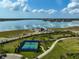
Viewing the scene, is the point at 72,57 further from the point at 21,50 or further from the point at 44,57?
the point at 21,50

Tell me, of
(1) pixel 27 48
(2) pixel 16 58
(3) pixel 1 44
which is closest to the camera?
(2) pixel 16 58

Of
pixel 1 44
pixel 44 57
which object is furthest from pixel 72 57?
pixel 1 44

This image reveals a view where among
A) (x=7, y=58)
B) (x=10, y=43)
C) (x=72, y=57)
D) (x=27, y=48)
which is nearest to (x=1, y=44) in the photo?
(x=10, y=43)

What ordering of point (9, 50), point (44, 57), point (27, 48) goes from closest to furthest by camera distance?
point (44, 57)
point (9, 50)
point (27, 48)

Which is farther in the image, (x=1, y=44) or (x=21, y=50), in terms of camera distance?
(x=1, y=44)

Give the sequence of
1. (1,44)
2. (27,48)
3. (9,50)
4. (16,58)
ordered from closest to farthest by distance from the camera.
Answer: (16,58)
(9,50)
(27,48)
(1,44)

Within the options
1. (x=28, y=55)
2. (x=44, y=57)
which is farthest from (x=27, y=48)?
(x=44, y=57)

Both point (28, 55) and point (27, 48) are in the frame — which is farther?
point (27, 48)

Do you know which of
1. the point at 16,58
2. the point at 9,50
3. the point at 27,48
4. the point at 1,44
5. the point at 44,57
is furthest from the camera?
the point at 1,44

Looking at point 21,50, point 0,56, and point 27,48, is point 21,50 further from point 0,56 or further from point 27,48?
point 0,56
